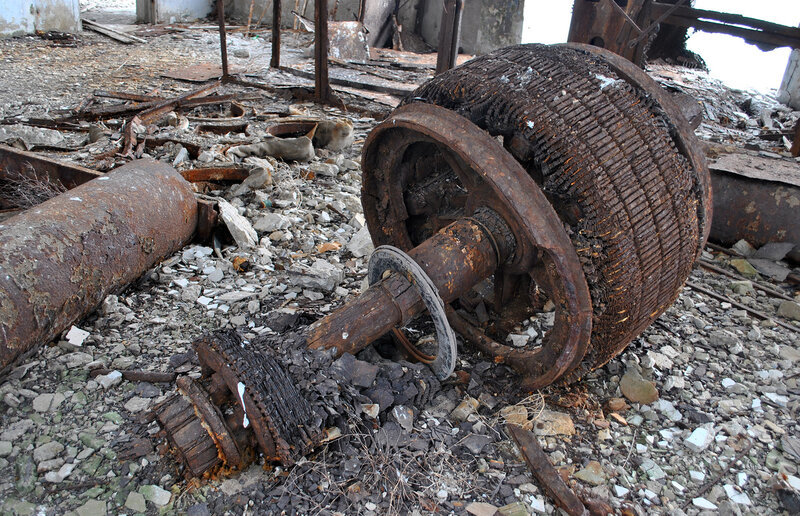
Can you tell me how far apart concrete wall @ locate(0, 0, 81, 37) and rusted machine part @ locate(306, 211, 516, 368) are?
32.2ft

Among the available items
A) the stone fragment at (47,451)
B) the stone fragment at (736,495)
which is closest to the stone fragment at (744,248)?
the stone fragment at (736,495)

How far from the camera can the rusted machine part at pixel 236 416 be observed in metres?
1.78

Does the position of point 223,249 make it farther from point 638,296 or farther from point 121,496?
point 638,296

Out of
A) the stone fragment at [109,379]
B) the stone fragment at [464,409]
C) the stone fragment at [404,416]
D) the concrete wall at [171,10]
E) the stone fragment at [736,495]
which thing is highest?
the concrete wall at [171,10]

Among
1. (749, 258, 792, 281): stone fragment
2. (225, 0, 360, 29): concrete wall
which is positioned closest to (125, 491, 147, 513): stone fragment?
(749, 258, 792, 281): stone fragment

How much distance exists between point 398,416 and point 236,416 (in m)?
0.61

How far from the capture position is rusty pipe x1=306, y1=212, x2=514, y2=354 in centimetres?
209

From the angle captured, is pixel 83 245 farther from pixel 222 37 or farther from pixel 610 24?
pixel 222 37

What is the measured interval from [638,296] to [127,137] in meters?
4.24

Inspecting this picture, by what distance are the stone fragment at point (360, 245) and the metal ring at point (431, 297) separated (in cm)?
106

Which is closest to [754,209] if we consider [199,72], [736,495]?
[736,495]

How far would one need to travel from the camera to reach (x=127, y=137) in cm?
456

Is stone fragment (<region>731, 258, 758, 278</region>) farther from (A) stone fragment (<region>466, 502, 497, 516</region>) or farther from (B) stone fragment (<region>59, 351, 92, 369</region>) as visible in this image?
(B) stone fragment (<region>59, 351, 92, 369</region>)

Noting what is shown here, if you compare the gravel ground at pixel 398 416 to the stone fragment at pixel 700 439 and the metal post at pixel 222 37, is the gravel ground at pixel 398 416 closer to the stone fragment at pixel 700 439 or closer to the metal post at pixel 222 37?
the stone fragment at pixel 700 439
